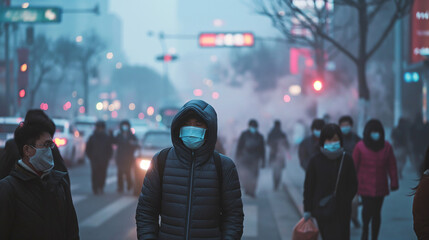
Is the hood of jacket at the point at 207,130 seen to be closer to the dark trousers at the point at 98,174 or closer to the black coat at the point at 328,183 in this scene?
the black coat at the point at 328,183

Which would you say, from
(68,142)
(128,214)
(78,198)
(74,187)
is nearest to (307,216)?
(128,214)

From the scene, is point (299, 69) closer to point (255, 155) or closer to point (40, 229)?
point (255, 155)

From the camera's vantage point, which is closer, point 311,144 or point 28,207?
point 28,207

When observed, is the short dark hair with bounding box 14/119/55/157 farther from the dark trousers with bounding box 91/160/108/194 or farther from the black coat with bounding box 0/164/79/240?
the dark trousers with bounding box 91/160/108/194

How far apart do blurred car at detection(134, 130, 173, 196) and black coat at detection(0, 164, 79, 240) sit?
961cm

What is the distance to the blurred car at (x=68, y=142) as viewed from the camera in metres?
21.3

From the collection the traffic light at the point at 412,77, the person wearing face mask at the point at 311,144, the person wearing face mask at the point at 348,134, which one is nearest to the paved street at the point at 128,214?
the person wearing face mask at the point at 311,144

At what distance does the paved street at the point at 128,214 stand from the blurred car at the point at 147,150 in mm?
482

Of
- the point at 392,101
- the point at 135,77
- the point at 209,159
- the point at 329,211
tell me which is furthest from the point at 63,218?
the point at 135,77

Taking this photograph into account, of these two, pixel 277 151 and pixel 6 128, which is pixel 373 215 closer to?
pixel 277 151

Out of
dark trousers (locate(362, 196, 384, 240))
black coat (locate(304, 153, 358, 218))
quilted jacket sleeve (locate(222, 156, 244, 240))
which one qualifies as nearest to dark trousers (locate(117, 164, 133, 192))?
dark trousers (locate(362, 196, 384, 240))

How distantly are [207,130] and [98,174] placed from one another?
36.2ft

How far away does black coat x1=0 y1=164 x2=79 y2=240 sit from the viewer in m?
3.74

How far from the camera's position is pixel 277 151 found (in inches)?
643
